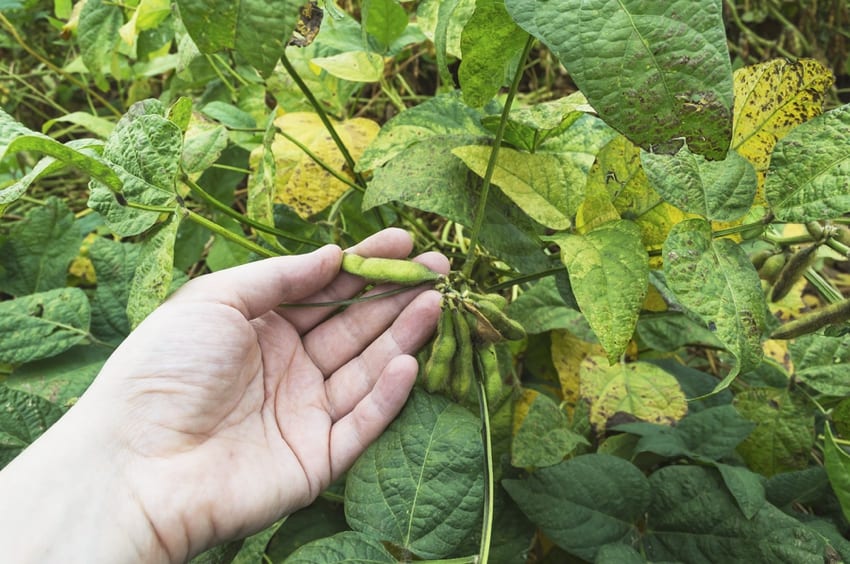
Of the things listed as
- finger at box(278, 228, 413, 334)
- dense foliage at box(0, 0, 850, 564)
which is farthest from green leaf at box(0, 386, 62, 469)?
finger at box(278, 228, 413, 334)

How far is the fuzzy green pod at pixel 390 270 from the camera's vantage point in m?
0.97

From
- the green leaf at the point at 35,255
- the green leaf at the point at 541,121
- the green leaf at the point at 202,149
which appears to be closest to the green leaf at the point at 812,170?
the green leaf at the point at 541,121

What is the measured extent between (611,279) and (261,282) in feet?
1.63

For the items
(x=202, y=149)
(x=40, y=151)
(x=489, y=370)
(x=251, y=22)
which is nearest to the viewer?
(x=251, y=22)

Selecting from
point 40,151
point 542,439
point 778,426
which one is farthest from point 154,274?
point 778,426

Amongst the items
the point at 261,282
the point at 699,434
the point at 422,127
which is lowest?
the point at 699,434

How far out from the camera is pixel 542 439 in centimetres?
106

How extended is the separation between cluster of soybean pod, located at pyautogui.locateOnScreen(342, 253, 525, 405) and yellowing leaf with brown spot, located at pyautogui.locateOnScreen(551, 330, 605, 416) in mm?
376

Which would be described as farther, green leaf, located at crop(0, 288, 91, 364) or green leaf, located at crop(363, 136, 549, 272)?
green leaf, located at crop(0, 288, 91, 364)

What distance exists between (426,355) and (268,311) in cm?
26

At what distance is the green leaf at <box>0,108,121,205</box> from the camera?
0.72 m

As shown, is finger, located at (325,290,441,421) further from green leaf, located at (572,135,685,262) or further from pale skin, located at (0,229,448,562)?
green leaf, located at (572,135,685,262)

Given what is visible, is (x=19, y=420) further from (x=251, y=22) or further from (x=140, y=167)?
(x=251, y=22)

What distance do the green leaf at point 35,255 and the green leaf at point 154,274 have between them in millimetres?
602
